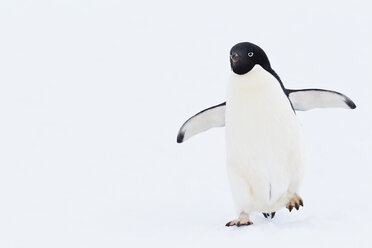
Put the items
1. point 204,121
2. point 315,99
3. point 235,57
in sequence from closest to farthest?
point 235,57 < point 315,99 < point 204,121

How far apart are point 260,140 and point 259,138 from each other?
14 millimetres

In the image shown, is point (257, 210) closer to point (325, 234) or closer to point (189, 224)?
point (189, 224)

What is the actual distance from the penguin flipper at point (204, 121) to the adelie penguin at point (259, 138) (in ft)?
1.22

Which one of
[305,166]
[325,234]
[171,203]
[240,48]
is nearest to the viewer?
[325,234]

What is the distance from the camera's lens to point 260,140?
4512mm

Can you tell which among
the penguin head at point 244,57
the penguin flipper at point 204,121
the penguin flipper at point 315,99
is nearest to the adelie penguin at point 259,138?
the penguin head at point 244,57

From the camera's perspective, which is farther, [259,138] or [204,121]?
[204,121]

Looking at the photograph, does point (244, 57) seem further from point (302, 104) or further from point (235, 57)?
point (302, 104)

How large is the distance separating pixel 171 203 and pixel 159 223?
89 centimetres

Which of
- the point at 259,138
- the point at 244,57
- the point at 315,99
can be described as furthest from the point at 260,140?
the point at 315,99

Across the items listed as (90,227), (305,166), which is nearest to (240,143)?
(305,166)

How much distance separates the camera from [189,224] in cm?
473

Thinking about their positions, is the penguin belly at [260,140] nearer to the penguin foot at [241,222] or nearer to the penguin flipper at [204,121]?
A: the penguin foot at [241,222]

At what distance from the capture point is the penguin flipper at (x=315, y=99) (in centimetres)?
490
